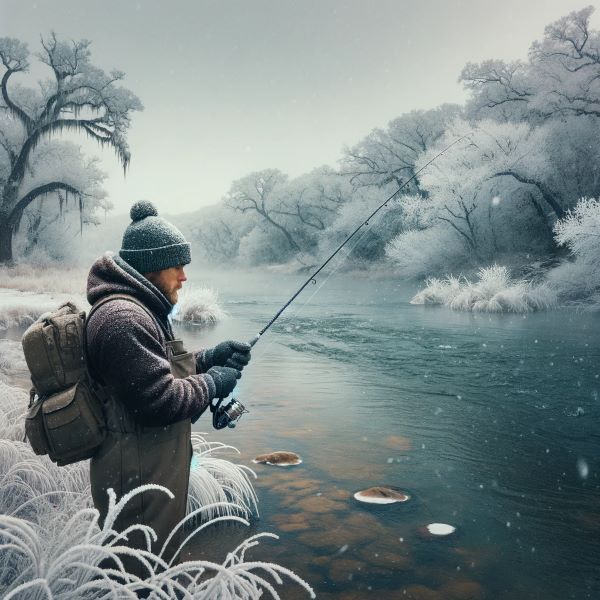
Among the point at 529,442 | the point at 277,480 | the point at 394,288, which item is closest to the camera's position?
the point at 277,480

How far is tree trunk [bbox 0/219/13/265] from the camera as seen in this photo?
2122cm

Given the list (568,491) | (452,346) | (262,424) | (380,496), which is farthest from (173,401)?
(452,346)

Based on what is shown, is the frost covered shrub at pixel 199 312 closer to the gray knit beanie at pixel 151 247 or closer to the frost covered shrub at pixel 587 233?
the frost covered shrub at pixel 587 233

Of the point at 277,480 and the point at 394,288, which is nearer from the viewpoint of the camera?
the point at 277,480

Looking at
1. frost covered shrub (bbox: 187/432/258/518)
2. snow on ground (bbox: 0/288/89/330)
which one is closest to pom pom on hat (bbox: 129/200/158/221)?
frost covered shrub (bbox: 187/432/258/518)

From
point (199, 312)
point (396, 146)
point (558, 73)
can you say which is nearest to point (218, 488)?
point (199, 312)

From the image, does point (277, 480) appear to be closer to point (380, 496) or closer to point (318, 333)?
point (380, 496)

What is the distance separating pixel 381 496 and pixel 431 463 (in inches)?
37.2

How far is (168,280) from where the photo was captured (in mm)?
2396

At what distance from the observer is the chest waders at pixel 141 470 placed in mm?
2135

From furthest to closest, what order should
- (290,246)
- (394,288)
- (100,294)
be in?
(290,246) → (394,288) → (100,294)

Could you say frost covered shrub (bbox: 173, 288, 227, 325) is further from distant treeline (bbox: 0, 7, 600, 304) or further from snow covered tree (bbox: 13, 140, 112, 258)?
snow covered tree (bbox: 13, 140, 112, 258)

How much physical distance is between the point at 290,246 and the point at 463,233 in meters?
22.6

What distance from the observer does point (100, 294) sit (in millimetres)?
2172
